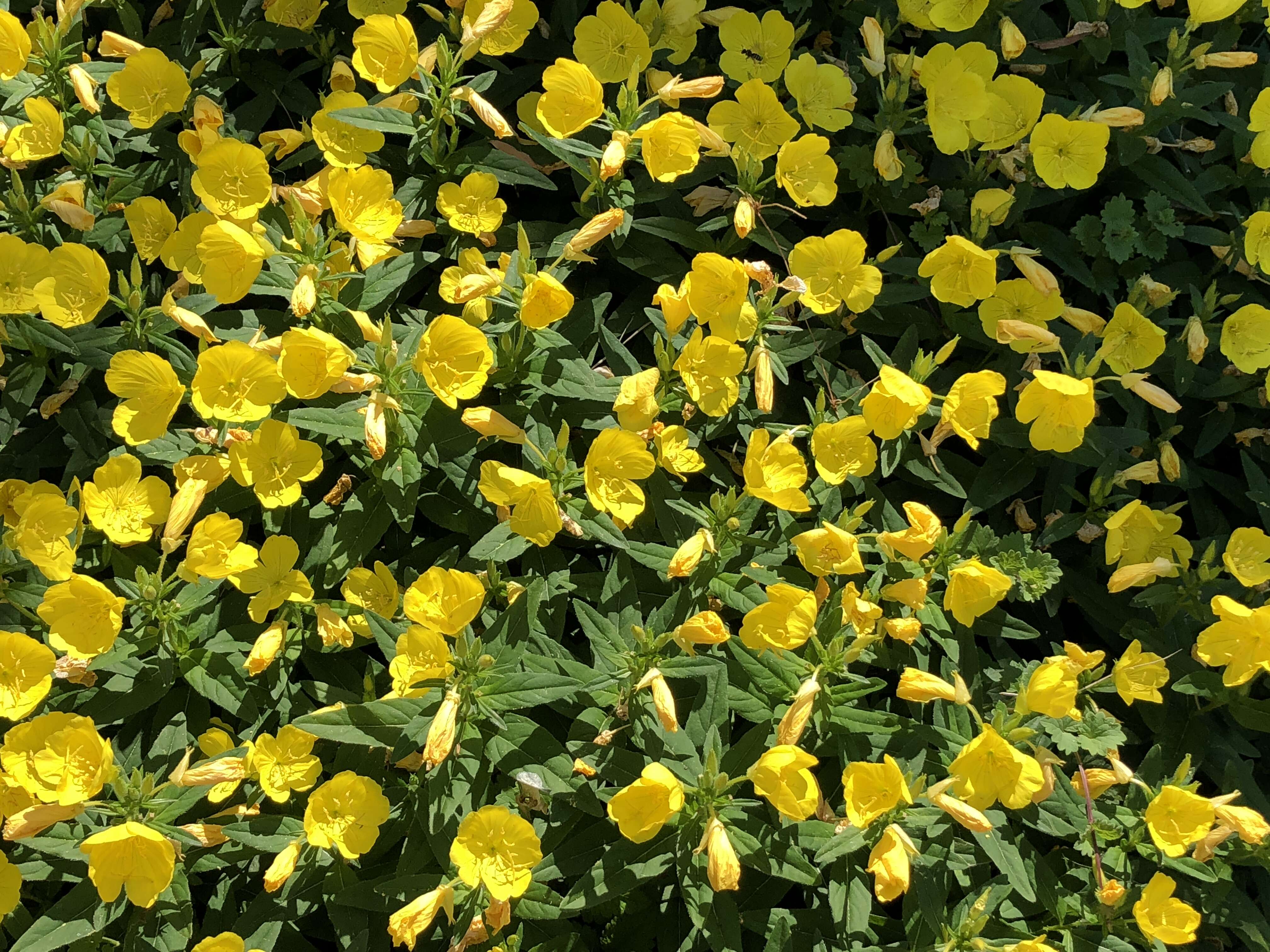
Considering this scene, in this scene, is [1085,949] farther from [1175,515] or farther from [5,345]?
[5,345]

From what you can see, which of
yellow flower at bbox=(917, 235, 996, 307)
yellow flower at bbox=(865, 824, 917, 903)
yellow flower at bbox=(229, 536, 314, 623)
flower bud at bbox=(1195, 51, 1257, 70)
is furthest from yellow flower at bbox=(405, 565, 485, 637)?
flower bud at bbox=(1195, 51, 1257, 70)

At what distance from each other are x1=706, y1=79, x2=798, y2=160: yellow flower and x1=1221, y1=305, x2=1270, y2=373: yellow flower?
1389mm

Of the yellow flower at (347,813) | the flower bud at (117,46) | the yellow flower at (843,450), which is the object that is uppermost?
the flower bud at (117,46)

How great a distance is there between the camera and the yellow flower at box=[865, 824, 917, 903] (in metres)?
1.98

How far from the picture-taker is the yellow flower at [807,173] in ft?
8.55

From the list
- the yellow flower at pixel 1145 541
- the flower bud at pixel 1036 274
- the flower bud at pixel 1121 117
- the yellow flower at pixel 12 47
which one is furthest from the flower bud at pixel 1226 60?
the yellow flower at pixel 12 47

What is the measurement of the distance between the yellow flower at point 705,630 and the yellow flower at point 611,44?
1582 mm

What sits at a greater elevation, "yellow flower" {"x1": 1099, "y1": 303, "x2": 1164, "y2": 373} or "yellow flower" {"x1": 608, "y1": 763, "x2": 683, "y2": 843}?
"yellow flower" {"x1": 1099, "y1": 303, "x2": 1164, "y2": 373}

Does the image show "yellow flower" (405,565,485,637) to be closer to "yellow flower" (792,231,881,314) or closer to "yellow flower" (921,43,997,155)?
"yellow flower" (792,231,881,314)

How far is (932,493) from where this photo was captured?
272 cm

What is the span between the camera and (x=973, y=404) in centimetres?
245

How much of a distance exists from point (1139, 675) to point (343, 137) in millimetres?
2573

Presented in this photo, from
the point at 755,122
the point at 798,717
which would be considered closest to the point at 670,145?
the point at 755,122

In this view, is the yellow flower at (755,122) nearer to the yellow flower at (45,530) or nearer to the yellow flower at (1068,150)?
the yellow flower at (1068,150)
